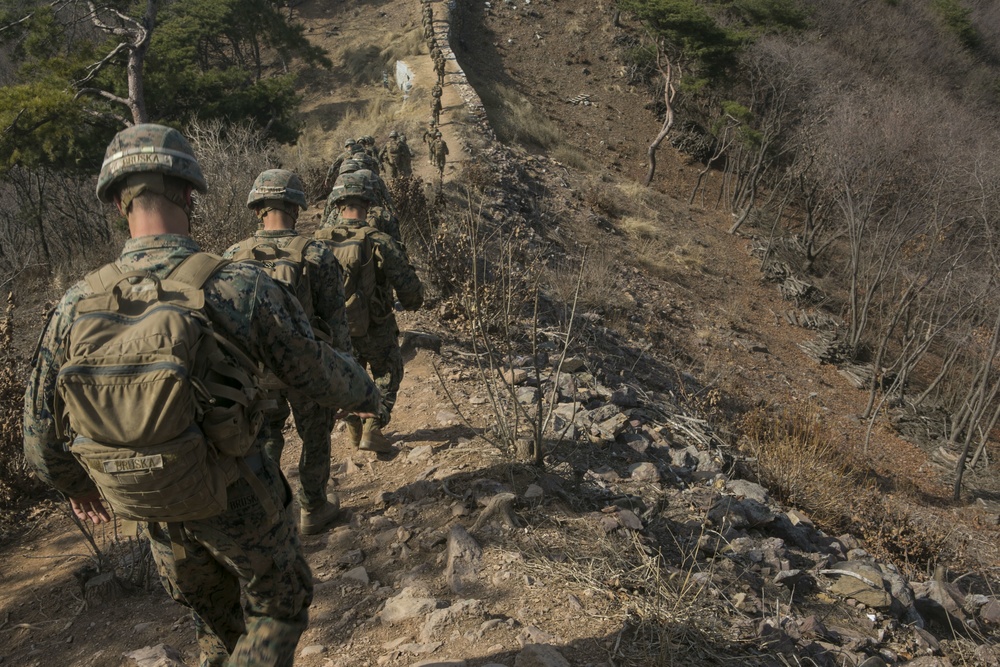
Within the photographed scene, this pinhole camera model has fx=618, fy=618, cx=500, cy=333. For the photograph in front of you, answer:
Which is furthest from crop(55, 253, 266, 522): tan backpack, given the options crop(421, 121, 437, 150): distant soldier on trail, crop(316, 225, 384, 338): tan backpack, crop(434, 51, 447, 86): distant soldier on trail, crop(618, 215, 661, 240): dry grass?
crop(434, 51, 447, 86): distant soldier on trail

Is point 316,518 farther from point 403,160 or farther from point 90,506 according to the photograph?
point 403,160

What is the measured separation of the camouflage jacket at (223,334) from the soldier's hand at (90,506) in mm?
39

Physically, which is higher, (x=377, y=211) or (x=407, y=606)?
(x=377, y=211)

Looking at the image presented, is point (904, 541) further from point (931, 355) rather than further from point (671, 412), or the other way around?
point (931, 355)

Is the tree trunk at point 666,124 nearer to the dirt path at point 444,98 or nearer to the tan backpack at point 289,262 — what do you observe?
the dirt path at point 444,98

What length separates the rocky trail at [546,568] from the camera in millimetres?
2273

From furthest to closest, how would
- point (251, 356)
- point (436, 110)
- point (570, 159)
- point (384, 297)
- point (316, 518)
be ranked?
1. point (570, 159)
2. point (436, 110)
3. point (384, 297)
4. point (316, 518)
5. point (251, 356)

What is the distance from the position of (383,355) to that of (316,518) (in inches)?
45.2

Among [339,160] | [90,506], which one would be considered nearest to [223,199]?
[339,160]

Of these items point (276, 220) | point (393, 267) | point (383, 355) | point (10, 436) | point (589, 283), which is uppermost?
point (276, 220)

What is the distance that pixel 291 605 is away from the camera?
173cm

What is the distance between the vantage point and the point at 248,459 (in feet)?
5.58

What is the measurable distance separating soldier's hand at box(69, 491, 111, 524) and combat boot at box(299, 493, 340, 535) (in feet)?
3.81

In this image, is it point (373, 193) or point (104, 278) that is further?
point (373, 193)
